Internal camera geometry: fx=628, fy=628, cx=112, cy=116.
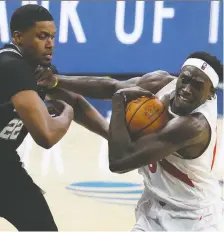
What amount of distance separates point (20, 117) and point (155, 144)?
0.64 meters

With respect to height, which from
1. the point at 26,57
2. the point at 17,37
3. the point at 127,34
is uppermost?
the point at 17,37

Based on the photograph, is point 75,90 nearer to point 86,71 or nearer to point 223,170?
point 223,170

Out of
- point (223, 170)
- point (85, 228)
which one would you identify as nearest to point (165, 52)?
point (223, 170)

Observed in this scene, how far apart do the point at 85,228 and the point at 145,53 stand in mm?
3143

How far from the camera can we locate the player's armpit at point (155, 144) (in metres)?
2.94

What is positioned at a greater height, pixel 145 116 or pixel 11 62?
pixel 11 62

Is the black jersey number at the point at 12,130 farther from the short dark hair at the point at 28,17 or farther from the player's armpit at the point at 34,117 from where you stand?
the short dark hair at the point at 28,17

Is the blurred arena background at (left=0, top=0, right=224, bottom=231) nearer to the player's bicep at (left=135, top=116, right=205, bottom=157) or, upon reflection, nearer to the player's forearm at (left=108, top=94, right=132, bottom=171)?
the player's forearm at (left=108, top=94, right=132, bottom=171)

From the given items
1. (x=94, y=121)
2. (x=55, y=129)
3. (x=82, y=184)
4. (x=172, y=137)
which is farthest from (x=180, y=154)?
(x=82, y=184)

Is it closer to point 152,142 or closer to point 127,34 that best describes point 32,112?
point 152,142

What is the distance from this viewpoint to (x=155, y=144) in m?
2.95

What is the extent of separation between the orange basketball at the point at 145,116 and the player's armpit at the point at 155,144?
55 mm

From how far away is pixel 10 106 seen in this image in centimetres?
300

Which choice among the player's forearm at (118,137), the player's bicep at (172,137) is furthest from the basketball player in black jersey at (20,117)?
the player's bicep at (172,137)
